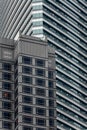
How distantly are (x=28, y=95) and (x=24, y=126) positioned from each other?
8428mm

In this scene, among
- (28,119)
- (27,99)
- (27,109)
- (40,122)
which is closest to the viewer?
(28,119)

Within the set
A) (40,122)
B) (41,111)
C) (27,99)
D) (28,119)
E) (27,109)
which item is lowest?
(40,122)

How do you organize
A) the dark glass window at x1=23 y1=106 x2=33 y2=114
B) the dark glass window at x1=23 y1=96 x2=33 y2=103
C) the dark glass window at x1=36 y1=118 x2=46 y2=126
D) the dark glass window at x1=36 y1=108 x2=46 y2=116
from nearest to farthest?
1. the dark glass window at x1=36 y1=118 x2=46 y2=126
2. the dark glass window at x1=23 y1=106 x2=33 y2=114
3. the dark glass window at x1=36 y1=108 x2=46 y2=116
4. the dark glass window at x1=23 y1=96 x2=33 y2=103

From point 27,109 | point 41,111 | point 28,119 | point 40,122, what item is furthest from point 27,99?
point 40,122

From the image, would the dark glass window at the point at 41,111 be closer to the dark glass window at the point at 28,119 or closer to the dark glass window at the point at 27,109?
the dark glass window at the point at 27,109

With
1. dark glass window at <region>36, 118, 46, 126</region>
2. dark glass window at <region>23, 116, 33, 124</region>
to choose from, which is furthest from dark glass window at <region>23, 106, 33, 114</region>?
dark glass window at <region>36, 118, 46, 126</region>

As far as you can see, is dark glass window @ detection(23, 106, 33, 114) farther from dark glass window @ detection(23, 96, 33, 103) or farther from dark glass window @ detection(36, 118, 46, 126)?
dark glass window @ detection(36, 118, 46, 126)

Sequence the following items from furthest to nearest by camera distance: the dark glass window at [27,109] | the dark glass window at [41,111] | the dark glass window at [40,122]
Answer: the dark glass window at [41,111] → the dark glass window at [27,109] → the dark glass window at [40,122]

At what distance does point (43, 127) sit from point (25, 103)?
7334 mm

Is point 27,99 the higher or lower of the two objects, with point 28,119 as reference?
higher

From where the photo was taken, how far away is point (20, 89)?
199750 mm

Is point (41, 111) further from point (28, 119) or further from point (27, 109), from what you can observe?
point (28, 119)

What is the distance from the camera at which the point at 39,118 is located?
198 m

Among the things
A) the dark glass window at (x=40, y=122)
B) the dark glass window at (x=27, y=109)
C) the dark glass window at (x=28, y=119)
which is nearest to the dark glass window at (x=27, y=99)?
the dark glass window at (x=27, y=109)
